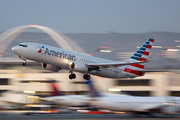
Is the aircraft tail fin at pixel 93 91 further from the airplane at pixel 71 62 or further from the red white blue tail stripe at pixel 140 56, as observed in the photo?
the red white blue tail stripe at pixel 140 56

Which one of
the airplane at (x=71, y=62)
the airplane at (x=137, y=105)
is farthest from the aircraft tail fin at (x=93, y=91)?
the airplane at (x=71, y=62)

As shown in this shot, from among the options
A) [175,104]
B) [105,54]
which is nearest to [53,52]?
[175,104]

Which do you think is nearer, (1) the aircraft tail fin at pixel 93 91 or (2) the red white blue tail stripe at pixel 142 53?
(1) the aircraft tail fin at pixel 93 91

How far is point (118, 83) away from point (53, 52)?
26.2 m

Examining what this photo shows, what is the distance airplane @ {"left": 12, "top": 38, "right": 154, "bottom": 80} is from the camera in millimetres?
39438

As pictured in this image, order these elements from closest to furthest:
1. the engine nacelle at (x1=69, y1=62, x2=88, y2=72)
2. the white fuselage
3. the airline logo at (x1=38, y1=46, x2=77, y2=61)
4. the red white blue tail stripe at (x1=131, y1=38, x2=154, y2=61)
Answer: the white fuselage < the airline logo at (x1=38, y1=46, x2=77, y2=61) < the engine nacelle at (x1=69, y1=62, x2=88, y2=72) < the red white blue tail stripe at (x1=131, y1=38, x2=154, y2=61)

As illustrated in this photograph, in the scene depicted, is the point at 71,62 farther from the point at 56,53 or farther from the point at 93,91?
the point at 93,91

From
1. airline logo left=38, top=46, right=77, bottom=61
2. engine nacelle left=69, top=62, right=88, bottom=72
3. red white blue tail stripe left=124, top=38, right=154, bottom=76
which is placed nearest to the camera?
airline logo left=38, top=46, right=77, bottom=61

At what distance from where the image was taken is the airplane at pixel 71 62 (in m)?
39.4

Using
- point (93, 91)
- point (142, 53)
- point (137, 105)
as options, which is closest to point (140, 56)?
point (142, 53)

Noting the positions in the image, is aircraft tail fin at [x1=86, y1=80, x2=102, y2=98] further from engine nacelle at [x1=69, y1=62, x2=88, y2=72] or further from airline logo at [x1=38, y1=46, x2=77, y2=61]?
airline logo at [x1=38, y1=46, x2=77, y2=61]

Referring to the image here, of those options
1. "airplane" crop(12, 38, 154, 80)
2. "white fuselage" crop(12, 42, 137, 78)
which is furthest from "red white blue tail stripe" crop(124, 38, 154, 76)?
"white fuselage" crop(12, 42, 137, 78)

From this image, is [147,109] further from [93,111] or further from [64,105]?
[64,105]

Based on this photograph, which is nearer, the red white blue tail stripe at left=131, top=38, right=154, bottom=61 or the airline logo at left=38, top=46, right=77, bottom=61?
the airline logo at left=38, top=46, right=77, bottom=61
